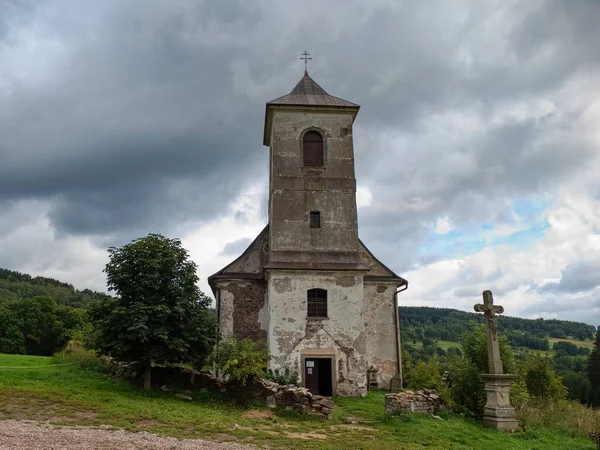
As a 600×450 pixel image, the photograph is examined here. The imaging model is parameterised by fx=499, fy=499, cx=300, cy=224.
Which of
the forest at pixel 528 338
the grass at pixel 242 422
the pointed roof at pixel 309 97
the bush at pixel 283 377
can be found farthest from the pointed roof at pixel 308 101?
the forest at pixel 528 338

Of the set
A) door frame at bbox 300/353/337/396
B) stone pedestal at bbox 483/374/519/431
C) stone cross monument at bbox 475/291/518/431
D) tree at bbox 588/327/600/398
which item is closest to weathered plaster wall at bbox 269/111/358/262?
door frame at bbox 300/353/337/396

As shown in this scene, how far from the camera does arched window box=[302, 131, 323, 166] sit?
24.1 metres

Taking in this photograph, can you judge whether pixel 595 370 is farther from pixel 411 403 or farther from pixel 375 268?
pixel 411 403

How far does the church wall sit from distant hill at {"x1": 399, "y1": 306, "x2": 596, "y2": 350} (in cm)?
8663

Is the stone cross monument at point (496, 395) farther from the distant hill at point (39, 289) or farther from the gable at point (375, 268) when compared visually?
the distant hill at point (39, 289)

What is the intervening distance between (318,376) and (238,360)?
5.04 meters

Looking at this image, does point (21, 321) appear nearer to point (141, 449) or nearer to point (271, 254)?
point (271, 254)

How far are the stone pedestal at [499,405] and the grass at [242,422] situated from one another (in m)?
0.45

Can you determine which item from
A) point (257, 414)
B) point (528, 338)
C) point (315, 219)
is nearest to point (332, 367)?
point (257, 414)

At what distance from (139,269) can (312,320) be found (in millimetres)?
7467

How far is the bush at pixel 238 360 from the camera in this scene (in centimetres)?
1711

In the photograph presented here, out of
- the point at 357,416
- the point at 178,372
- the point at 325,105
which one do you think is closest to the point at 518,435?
the point at 357,416

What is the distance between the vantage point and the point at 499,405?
1448 centimetres

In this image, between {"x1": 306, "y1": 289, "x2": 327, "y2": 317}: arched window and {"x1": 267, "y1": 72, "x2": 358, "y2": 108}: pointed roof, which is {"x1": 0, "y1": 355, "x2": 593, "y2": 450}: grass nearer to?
{"x1": 306, "y1": 289, "x2": 327, "y2": 317}: arched window
